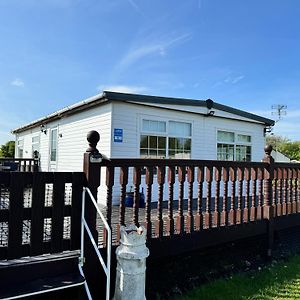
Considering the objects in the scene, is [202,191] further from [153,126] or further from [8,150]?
[8,150]

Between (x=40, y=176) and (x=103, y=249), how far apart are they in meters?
0.93

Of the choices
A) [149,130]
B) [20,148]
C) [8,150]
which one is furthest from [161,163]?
[8,150]

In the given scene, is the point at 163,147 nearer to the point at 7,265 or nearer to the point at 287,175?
the point at 287,175

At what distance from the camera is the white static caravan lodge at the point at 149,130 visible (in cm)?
751

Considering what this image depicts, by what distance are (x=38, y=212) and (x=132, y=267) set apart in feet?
3.04

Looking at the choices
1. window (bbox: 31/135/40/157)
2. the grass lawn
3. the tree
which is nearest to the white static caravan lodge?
window (bbox: 31/135/40/157)

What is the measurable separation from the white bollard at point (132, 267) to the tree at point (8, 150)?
2068 centimetres

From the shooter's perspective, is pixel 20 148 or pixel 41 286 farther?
pixel 20 148

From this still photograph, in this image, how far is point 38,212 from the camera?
2.55 meters

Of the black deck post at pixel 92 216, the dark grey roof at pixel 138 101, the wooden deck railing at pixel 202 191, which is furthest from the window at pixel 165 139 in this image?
the black deck post at pixel 92 216

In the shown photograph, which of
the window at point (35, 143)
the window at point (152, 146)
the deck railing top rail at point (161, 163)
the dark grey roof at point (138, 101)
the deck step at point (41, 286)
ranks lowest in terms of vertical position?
the deck step at point (41, 286)

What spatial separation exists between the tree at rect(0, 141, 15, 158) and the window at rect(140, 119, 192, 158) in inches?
629

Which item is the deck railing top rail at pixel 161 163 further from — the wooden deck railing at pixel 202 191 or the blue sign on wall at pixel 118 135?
the blue sign on wall at pixel 118 135

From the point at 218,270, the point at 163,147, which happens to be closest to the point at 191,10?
the point at 163,147
